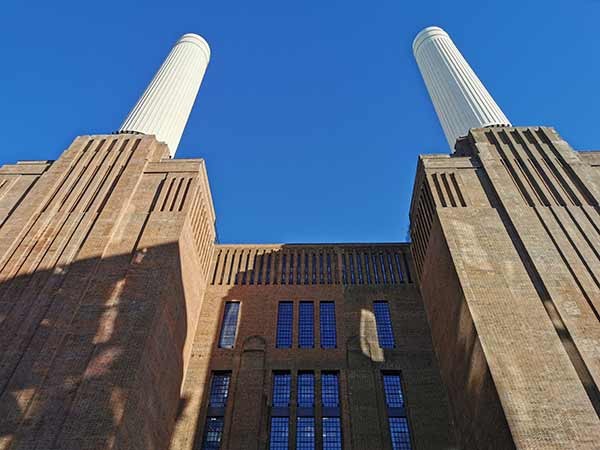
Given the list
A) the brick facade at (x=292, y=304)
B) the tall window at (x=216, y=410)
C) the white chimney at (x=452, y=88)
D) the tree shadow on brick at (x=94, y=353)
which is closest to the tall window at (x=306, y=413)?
the brick facade at (x=292, y=304)

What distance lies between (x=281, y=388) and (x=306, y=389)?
1201mm

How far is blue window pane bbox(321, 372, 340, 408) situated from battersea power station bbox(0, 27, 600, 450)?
99mm

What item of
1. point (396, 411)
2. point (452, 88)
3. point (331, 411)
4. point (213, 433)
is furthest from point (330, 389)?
point (452, 88)

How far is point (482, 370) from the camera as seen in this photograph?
1586 centimetres

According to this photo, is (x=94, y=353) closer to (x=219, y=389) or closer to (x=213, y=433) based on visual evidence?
(x=213, y=433)

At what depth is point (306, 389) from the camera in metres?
21.6

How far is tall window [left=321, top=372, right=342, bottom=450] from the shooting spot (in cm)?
1964

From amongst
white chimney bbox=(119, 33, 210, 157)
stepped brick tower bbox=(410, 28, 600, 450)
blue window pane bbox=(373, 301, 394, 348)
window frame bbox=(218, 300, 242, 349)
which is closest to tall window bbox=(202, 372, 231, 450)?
window frame bbox=(218, 300, 242, 349)

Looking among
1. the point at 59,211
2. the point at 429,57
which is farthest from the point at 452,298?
the point at 429,57

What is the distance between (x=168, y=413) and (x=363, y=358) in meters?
9.46

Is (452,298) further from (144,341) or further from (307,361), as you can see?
(144,341)

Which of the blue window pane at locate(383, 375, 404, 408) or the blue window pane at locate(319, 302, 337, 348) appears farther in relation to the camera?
the blue window pane at locate(319, 302, 337, 348)

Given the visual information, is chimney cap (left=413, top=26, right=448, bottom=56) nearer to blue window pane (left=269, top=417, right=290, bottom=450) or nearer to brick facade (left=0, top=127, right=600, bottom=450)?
brick facade (left=0, top=127, right=600, bottom=450)

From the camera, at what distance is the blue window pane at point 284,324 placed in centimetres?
2353
